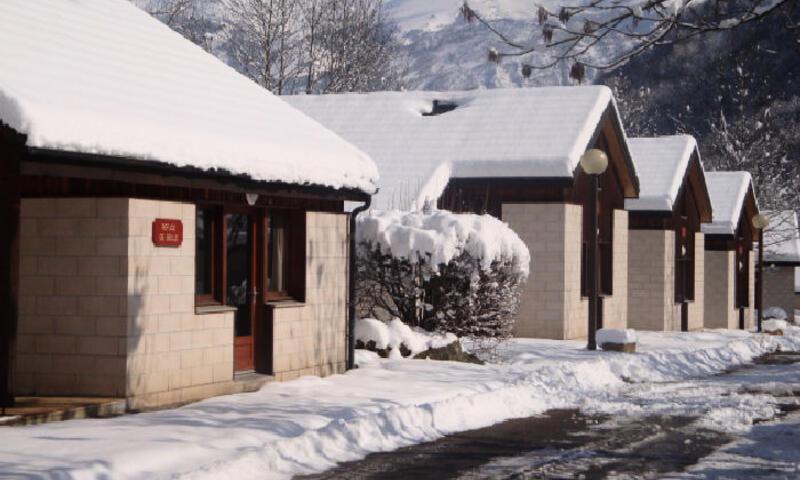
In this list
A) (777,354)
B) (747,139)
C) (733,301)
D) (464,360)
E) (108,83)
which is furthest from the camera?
(747,139)

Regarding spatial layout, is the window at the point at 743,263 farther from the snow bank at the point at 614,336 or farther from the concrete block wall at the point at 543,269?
the snow bank at the point at 614,336

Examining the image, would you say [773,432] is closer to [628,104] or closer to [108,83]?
[108,83]

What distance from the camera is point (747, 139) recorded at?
66312mm

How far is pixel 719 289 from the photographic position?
42250mm

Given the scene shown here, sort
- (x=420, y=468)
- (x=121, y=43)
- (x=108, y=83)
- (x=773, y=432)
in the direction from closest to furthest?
(x=420, y=468) < (x=773, y=432) < (x=108, y=83) < (x=121, y=43)

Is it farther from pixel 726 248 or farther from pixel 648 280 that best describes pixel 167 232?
pixel 726 248

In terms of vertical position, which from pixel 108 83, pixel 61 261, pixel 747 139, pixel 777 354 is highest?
pixel 747 139

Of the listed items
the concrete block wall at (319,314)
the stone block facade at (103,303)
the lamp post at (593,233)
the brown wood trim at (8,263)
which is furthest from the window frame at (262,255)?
the lamp post at (593,233)

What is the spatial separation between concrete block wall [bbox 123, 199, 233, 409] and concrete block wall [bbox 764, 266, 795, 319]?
4787cm

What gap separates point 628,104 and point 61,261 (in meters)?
81.8

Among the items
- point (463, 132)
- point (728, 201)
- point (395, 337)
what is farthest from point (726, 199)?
point (395, 337)

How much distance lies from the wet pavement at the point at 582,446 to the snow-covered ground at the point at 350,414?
0.19 meters

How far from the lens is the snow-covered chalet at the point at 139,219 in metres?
13.0

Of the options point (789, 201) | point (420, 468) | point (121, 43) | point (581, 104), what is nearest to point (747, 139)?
point (789, 201)
